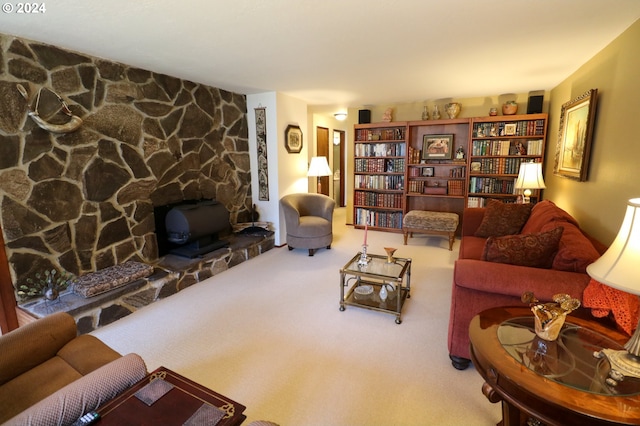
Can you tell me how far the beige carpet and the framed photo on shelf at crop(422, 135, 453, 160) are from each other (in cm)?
223

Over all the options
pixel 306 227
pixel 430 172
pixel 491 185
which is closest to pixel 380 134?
pixel 430 172

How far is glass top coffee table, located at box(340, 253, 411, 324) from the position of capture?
8.52 ft

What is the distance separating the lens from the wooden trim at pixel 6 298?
94.1 inches

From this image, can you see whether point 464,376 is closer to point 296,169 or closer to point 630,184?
point 630,184

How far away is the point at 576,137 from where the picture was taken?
9.91 feet

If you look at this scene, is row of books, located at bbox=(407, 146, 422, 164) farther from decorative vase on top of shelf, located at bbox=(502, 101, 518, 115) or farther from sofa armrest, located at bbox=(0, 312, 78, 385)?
sofa armrest, located at bbox=(0, 312, 78, 385)

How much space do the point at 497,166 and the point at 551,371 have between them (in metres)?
4.21

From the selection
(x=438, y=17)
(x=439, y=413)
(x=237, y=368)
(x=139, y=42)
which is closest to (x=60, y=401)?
(x=237, y=368)

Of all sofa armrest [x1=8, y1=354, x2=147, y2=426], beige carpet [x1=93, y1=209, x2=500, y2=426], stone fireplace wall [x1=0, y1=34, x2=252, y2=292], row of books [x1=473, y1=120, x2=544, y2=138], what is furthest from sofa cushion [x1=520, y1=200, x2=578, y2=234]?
stone fireplace wall [x1=0, y1=34, x2=252, y2=292]

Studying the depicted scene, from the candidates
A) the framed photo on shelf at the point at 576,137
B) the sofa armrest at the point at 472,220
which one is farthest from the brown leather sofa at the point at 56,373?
the framed photo on shelf at the point at 576,137

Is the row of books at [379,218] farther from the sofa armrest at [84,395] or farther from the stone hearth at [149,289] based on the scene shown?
the sofa armrest at [84,395]

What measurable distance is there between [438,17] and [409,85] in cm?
199

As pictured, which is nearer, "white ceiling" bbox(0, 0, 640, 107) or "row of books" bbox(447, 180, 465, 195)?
"white ceiling" bbox(0, 0, 640, 107)

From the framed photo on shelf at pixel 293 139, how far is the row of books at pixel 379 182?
4.42 ft
